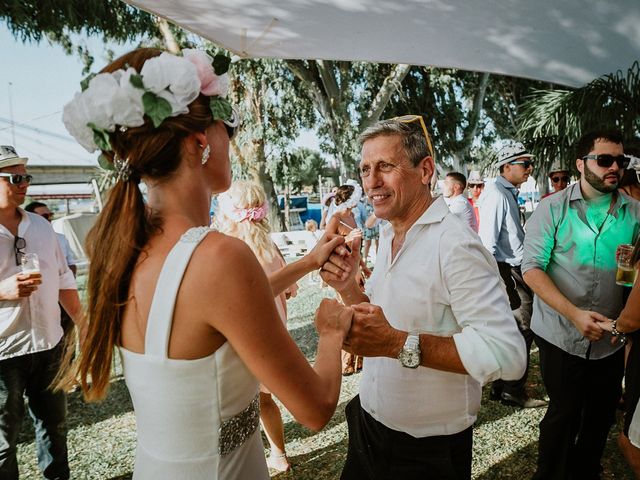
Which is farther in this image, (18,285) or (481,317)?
(18,285)

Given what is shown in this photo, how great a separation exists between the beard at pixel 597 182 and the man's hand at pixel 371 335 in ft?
7.00

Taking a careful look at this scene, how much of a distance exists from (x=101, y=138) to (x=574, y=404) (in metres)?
3.24

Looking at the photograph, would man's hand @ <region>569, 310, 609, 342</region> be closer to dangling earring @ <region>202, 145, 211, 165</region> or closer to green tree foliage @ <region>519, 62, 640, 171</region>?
dangling earring @ <region>202, 145, 211, 165</region>

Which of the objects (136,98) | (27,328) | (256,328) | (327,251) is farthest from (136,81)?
(27,328)

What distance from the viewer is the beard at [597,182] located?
2.91m

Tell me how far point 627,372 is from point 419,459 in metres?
1.71

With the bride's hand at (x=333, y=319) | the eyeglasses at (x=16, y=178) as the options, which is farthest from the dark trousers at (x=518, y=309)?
the eyeglasses at (x=16, y=178)

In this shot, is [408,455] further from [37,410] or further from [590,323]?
[37,410]

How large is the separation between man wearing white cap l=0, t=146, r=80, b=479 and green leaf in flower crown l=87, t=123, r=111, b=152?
7.56 ft

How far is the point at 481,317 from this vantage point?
5.42 ft

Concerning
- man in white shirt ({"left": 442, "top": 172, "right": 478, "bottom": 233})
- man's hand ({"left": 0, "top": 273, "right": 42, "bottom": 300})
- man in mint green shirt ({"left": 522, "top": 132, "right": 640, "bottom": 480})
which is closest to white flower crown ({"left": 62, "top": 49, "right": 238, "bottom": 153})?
man's hand ({"left": 0, "top": 273, "right": 42, "bottom": 300})

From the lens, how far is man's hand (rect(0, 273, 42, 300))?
10.1ft

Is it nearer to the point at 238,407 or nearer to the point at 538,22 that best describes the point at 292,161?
the point at 538,22

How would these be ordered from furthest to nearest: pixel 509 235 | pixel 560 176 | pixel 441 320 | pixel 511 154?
pixel 560 176, pixel 511 154, pixel 509 235, pixel 441 320
